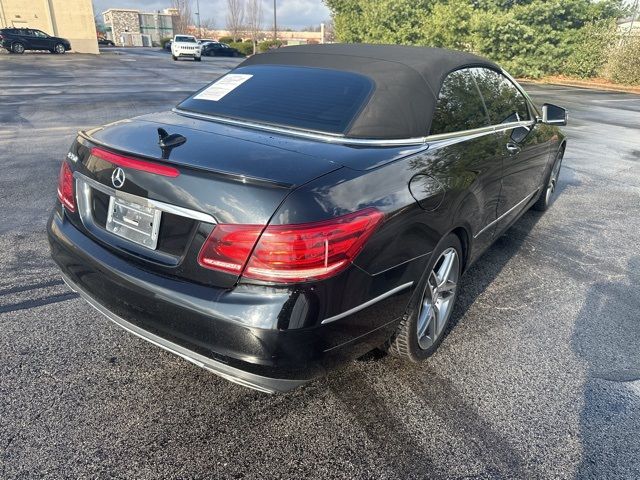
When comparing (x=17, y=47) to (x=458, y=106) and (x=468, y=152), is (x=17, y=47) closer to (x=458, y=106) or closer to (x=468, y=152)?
(x=458, y=106)

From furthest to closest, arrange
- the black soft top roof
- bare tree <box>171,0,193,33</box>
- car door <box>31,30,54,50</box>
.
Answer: bare tree <box>171,0,193,33</box> → car door <box>31,30,54,50</box> → the black soft top roof

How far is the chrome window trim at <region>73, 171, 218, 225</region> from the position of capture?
72.1 inches

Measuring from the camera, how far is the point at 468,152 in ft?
9.13

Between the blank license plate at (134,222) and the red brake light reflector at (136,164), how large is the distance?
0.51 feet

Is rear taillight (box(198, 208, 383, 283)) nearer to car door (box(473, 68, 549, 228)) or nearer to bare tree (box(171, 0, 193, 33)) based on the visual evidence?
car door (box(473, 68, 549, 228))

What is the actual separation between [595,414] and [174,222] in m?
2.23

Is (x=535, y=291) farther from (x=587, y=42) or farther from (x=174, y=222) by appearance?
(x=587, y=42)

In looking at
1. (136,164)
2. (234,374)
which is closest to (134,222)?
(136,164)

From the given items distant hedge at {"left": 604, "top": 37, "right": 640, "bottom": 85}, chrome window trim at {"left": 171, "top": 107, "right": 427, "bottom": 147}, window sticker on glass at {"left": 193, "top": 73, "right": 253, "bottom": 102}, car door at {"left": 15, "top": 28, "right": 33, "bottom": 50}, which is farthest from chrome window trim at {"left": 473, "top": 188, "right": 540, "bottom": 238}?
car door at {"left": 15, "top": 28, "right": 33, "bottom": 50}

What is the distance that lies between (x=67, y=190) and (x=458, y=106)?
2.35m

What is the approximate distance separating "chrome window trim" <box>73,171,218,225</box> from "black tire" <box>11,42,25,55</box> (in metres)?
38.5

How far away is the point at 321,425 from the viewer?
2.20 m

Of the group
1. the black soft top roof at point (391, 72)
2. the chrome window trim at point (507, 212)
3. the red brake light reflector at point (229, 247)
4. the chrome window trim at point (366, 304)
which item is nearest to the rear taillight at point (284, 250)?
the red brake light reflector at point (229, 247)

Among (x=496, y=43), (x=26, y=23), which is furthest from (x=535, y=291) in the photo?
(x=26, y=23)
